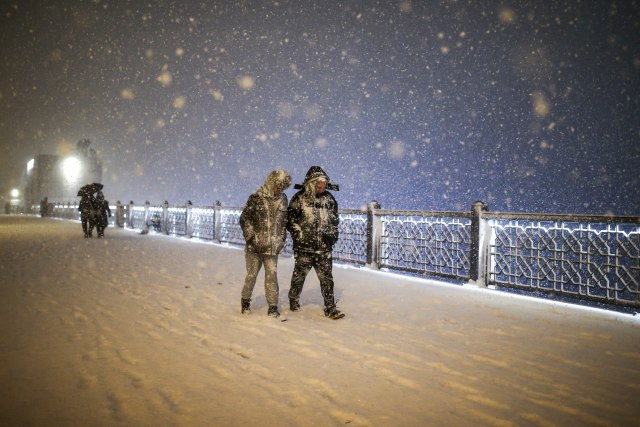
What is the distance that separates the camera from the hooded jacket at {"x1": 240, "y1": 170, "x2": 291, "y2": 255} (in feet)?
17.6

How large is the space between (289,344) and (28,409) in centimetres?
219

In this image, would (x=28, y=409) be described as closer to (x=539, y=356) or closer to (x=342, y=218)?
(x=539, y=356)

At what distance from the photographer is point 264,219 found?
5.36 metres

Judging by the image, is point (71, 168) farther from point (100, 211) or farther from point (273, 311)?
point (273, 311)

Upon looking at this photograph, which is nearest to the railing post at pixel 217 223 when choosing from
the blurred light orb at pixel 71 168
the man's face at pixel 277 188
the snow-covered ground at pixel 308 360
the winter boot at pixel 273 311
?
the snow-covered ground at pixel 308 360

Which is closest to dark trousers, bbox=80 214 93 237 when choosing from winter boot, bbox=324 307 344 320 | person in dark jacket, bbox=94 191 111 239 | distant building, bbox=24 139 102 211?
person in dark jacket, bbox=94 191 111 239

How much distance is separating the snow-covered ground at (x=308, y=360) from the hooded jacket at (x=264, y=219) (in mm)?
908

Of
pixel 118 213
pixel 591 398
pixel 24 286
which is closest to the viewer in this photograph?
pixel 591 398

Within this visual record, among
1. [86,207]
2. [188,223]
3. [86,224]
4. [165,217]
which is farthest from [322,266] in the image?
[165,217]

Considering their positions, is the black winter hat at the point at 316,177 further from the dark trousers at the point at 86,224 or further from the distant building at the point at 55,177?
the distant building at the point at 55,177

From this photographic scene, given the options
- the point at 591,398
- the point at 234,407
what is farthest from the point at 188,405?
the point at 591,398

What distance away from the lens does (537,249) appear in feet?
24.7

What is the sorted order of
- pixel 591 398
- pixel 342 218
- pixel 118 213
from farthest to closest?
pixel 118 213 < pixel 342 218 < pixel 591 398

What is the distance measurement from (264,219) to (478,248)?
4.45m
